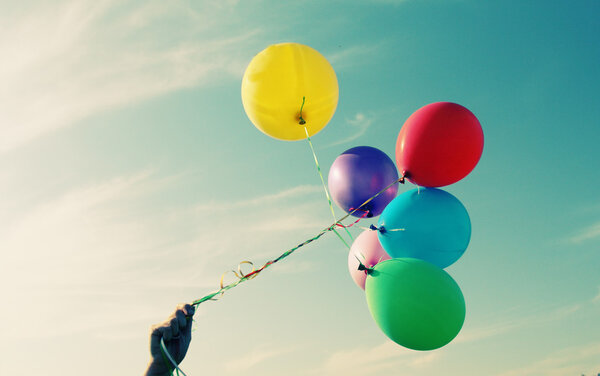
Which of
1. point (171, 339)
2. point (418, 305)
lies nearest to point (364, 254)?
point (418, 305)

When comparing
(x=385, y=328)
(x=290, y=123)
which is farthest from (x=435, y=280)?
(x=290, y=123)

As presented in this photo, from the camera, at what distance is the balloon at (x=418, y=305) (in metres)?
3.94

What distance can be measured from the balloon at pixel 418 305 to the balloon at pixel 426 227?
0.35 meters

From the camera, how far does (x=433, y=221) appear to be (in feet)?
14.6

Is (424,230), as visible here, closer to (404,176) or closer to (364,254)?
(404,176)

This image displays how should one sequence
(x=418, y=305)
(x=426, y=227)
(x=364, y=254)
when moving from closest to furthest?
(x=418, y=305)
(x=426, y=227)
(x=364, y=254)

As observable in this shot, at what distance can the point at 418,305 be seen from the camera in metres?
3.94

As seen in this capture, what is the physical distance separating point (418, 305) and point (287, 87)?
2.53 metres

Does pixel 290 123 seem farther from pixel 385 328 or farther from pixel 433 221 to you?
pixel 385 328

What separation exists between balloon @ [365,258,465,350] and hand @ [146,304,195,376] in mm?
2277

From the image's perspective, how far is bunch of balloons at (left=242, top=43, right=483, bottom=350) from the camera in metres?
4.00

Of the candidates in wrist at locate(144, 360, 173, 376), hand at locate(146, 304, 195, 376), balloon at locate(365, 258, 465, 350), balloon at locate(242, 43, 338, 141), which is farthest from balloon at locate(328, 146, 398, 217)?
wrist at locate(144, 360, 173, 376)

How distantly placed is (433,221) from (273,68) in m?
2.31

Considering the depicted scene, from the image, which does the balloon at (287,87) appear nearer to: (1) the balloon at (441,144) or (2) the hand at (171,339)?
(1) the balloon at (441,144)
